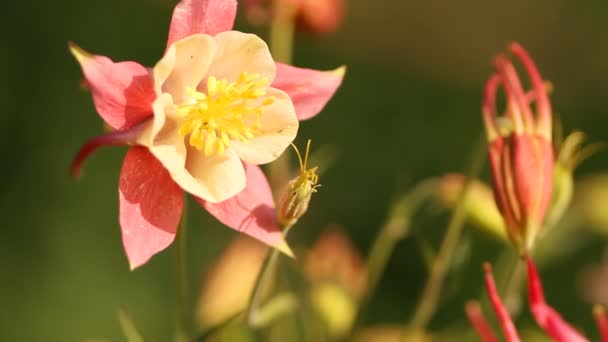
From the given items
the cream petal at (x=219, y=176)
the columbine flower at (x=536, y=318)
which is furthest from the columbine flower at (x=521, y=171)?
the cream petal at (x=219, y=176)

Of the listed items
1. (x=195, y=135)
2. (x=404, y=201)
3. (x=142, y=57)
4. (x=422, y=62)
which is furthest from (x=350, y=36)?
(x=195, y=135)

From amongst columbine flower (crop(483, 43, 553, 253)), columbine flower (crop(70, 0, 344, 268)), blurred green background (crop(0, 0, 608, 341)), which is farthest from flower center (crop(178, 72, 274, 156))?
blurred green background (crop(0, 0, 608, 341))

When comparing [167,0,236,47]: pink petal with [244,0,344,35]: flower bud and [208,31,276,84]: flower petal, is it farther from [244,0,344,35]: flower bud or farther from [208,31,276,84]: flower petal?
[244,0,344,35]: flower bud

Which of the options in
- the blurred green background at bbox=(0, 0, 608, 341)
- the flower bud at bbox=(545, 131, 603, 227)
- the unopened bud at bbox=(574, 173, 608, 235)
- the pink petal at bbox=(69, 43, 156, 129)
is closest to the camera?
the pink petal at bbox=(69, 43, 156, 129)

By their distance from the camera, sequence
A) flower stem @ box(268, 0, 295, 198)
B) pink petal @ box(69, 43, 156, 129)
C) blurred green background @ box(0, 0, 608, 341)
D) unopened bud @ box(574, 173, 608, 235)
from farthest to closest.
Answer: blurred green background @ box(0, 0, 608, 341), unopened bud @ box(574, 173, 608, 235), flower stem @ box(268, 0, 295, 198), pink petal @ box(69, 43, 156, 129)

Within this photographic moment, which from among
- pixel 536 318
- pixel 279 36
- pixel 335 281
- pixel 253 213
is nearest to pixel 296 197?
pixel 253 213

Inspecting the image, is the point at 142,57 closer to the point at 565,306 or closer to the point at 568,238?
the point at 565,306

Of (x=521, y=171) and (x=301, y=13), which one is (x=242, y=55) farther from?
(x=301, y=13)
